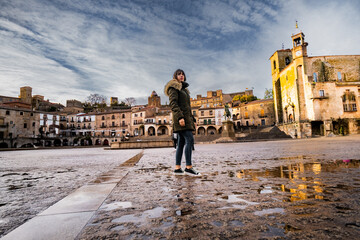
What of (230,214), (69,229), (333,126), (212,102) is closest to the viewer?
(69,229)

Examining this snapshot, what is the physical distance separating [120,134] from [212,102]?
35.5 metres

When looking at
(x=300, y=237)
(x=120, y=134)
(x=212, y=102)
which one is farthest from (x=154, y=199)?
(x=212, y=102)

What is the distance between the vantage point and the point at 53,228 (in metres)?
1.05

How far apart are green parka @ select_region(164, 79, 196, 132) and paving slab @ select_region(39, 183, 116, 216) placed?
5.24 ft

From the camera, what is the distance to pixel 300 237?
0.90 meters

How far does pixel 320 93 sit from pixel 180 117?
116 feet

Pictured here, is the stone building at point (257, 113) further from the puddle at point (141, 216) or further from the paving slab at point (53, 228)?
the paving slab at point (53, 228)

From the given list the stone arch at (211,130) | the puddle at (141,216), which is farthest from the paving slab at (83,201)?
the stone arch at (211,130)

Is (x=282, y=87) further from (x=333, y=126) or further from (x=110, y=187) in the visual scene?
(x=110, y=187)

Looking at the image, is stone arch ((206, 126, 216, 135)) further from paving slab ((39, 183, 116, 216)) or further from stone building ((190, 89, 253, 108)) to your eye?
paving slab ((39, 183, 116, 216))

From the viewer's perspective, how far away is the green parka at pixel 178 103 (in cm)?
335

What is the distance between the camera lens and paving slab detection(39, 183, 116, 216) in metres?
1.38

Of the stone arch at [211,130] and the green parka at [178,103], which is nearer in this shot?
the green parka at [178,103]

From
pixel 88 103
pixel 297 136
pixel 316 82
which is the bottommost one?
pixel 297 136
